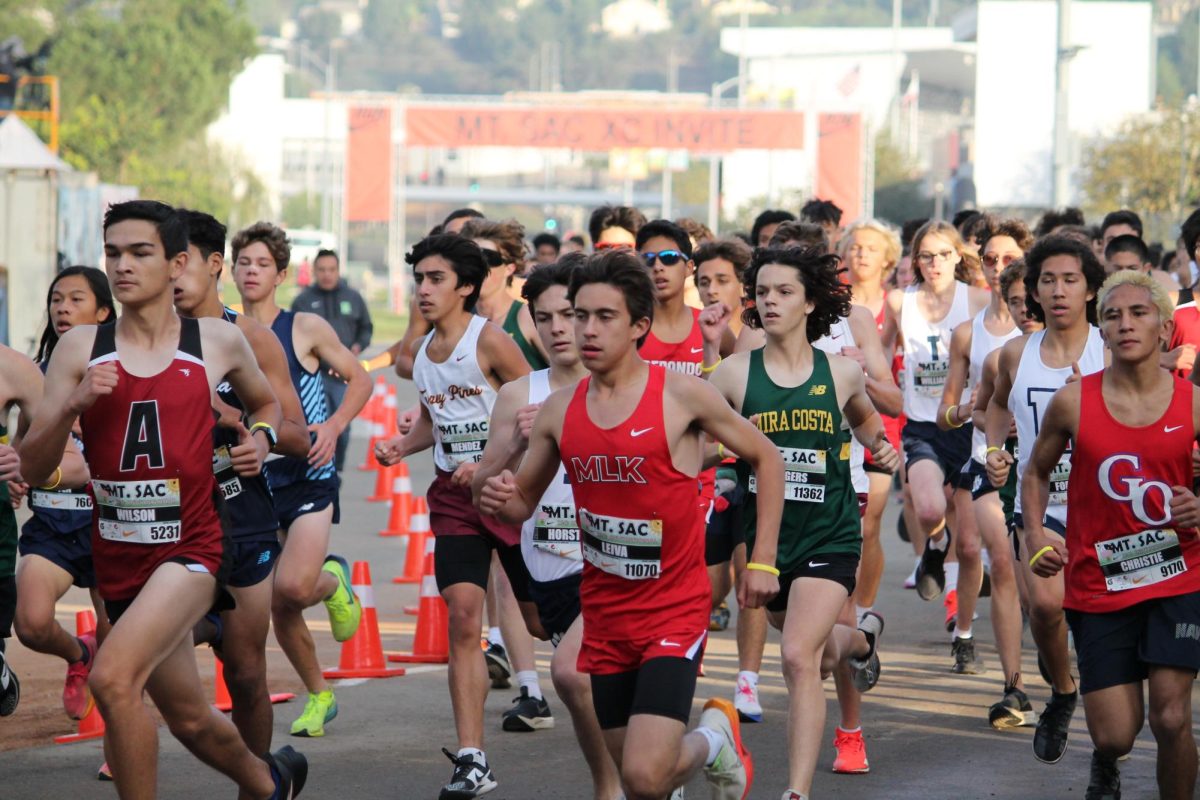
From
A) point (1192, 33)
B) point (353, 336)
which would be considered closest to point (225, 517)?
point (353, 336)

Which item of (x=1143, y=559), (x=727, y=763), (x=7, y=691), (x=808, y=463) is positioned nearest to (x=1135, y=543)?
(x=1143, y=559)

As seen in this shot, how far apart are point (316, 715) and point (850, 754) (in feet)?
7.45

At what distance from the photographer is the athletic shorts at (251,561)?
695 centimetres

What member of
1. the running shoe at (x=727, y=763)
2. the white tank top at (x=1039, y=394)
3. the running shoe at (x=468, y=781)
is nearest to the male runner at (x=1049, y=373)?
the white tank top at (x=1039, y=394)

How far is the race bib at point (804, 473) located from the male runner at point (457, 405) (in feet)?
3.97

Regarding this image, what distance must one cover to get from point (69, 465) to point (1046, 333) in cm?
390

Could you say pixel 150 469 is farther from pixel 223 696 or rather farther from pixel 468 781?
pixel 223 696

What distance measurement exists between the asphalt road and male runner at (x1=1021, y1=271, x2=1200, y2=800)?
1079 millimetres

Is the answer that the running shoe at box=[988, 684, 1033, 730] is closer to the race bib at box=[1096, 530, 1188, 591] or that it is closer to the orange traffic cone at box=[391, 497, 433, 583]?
the race bib at box=[1096, 530, 1188, 591]

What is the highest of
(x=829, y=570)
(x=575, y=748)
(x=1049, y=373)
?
(x=1049, y=373)

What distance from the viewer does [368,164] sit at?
2275 inches

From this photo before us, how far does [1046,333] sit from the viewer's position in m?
8.03

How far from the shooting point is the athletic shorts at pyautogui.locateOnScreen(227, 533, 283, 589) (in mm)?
6949

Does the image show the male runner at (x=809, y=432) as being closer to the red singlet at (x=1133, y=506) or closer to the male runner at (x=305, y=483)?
the red singlet at (x=1133, y=506)
